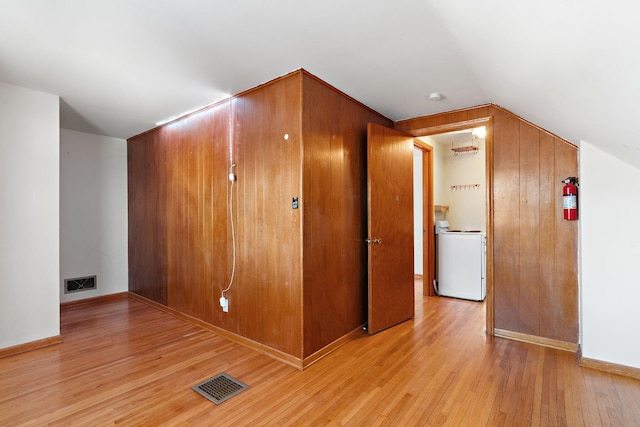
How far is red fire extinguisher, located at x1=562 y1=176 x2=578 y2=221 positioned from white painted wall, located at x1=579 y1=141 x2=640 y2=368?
0.42ft

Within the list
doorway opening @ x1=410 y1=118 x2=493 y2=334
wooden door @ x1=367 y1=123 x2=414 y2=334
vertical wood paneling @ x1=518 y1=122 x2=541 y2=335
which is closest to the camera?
vertical wood paneling @ x1=518 y1=122 x2=541 y2=335

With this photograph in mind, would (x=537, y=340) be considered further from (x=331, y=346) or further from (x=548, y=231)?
(x=331, y=346)

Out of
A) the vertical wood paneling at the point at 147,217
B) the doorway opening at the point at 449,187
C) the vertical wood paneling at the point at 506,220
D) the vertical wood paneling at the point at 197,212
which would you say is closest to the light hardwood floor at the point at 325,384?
Answer: the vertical wood paneling at the point at 506,220

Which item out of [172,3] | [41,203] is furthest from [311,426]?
[41,203]

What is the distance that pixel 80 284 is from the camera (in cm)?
420

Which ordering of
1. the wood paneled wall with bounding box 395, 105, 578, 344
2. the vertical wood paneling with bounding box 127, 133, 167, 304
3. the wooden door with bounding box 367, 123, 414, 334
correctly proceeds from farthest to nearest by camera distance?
the vertical wood paneling with bounding box 127, 133, 167, 304 → the wooden door with bounding box 367, 123, 414, 334 → the wood paneled wall with bounding box 395, 105, 578, 344

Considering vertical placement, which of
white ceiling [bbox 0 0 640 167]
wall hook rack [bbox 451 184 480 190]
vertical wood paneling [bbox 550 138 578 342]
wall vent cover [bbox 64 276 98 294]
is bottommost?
wall vent cover [bbox 64 276 98 294]

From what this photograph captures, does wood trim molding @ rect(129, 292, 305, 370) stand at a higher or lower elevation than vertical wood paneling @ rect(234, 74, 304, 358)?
lower

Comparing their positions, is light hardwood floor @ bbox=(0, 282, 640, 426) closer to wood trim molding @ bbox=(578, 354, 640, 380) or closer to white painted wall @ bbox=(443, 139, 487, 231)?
wood trim molding @ bbox=(578, 354, 640, 380)

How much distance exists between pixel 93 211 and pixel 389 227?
4115mm

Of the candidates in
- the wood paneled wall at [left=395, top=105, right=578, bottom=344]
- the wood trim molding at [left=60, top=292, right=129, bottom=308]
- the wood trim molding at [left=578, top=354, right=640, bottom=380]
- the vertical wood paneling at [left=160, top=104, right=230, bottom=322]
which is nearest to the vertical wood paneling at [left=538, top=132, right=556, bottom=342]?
the wood paneled wall at [left=395, top=105, right=578, bottom=344]

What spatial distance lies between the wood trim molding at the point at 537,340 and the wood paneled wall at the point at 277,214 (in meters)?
1.35

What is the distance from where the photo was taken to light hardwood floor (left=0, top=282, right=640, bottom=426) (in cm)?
179

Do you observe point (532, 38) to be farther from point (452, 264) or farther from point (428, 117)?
point (452, 264)
